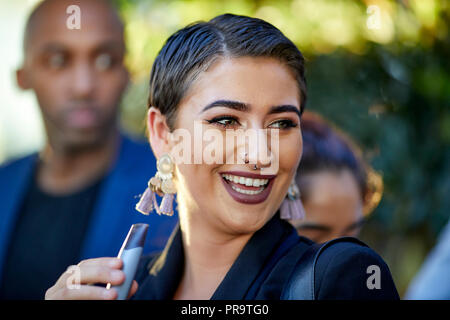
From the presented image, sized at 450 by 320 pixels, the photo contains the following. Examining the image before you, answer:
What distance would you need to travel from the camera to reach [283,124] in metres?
1.39

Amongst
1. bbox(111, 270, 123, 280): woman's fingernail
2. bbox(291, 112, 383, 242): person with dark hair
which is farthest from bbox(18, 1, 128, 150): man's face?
bbox(111, 270, 123, 280): woman's fingernail

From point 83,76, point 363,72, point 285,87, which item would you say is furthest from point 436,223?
point 285,87

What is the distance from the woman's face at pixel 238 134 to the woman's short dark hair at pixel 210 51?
23 mm

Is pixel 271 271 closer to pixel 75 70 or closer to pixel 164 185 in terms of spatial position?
pixel 164 185

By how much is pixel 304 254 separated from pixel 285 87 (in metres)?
0.42

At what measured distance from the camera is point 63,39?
2.45m

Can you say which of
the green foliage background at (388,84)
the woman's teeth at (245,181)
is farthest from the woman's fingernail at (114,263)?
the green foliage background at (388,84)

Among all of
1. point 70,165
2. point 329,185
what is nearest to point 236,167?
point 329,185

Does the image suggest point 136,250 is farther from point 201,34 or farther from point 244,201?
point 201,34

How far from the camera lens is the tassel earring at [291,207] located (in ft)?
5.08

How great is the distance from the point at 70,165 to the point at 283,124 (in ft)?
5.69

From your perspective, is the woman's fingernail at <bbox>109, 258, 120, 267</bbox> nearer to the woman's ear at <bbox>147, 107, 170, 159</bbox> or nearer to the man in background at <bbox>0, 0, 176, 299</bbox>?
the woman's ear at <bbox>147, 107, 170, 159</bbox>

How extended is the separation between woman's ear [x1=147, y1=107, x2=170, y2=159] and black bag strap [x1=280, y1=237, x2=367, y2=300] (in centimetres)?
48

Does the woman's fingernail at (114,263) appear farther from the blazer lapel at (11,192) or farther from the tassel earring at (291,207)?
the blazer lapel at (11,192)
